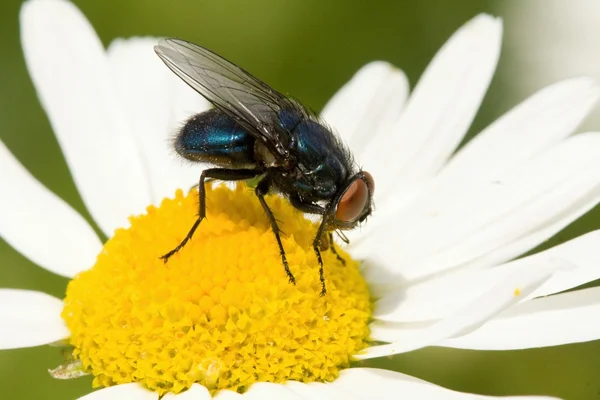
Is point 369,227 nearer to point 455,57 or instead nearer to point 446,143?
point 446,143

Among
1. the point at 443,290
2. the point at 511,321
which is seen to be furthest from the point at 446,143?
the point at 511,321

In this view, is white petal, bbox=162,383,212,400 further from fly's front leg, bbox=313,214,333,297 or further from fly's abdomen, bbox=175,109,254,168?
fly's abdomen, bbox=175,109,254,168

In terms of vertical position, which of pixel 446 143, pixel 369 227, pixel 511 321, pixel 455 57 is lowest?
pixel 511 321

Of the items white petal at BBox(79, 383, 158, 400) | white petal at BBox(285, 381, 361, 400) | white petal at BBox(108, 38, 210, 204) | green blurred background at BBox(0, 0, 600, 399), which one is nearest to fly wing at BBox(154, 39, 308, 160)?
white petal at BBox(108, 38, 210, 204)

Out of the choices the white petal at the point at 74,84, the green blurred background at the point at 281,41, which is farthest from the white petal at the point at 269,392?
the green blurred background at the point at 281,41

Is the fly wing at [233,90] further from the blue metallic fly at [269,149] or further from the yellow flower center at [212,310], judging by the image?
the yellow flower center at [212,310]

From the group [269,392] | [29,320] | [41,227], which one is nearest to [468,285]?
[269,392]
